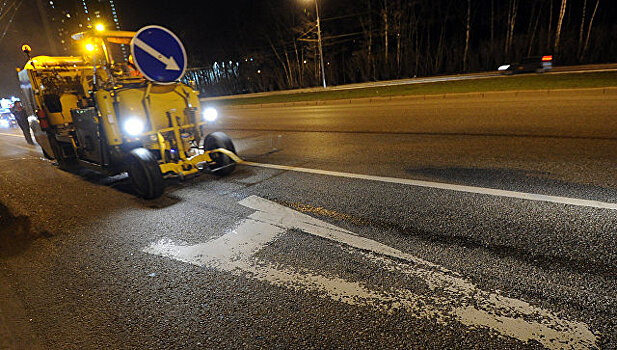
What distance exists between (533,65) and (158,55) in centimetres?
2493

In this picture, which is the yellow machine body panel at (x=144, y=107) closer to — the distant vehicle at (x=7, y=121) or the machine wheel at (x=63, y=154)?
the machine wheel at (x=63, y=154)

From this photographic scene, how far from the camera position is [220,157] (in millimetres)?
6590

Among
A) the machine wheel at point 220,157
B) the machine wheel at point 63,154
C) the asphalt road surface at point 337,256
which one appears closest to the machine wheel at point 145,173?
the asphalt road surface at point 337,256

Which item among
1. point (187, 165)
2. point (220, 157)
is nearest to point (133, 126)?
point (187, 165)

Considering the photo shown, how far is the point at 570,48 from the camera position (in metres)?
29.5

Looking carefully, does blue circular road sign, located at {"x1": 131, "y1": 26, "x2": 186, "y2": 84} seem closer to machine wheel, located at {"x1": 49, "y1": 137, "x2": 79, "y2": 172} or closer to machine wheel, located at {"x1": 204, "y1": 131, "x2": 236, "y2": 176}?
machine wheel, located at {"x1": 204, "y1": 131, "x2": 236, "y2": 176}

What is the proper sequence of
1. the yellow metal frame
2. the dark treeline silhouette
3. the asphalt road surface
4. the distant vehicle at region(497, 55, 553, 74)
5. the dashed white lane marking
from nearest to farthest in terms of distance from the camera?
1. the asphalt road surface
2. the dashed white lane marking
3. the yellow metal frame
4. the distant vehicle at region(497, 55, 553, 74)
5. the dark treeline silhouette

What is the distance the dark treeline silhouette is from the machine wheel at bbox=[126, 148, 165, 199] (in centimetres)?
2739

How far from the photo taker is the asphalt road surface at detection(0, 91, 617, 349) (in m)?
2.31

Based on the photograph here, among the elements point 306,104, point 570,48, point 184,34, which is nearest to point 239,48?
point 184,34

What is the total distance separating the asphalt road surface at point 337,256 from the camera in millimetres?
2312

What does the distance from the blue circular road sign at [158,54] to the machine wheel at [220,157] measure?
56.2 inches

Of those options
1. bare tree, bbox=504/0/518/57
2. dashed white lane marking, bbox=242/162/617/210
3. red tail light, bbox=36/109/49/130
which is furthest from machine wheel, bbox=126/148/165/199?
bare tree, bbox=504/0/518/57

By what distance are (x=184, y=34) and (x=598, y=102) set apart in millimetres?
57635
